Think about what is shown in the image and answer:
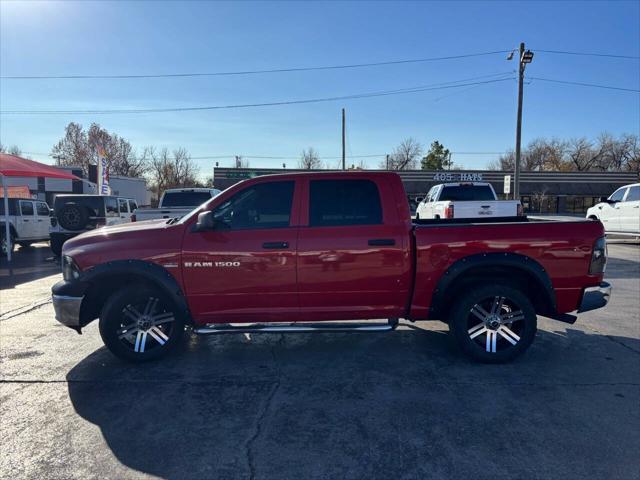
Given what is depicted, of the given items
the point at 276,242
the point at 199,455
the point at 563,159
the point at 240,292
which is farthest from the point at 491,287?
the point at 563,159

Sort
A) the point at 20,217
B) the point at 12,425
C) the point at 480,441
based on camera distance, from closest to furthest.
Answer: the point at 480,441 < the point at 12,425 < the point at 20,217

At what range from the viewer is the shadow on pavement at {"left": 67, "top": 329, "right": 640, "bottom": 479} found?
2.85 metres

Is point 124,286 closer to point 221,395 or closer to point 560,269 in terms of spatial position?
point 221,395

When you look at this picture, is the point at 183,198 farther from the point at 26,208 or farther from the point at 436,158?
the point at 436,158

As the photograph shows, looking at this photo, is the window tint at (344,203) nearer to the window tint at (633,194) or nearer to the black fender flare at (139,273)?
the black fender flare at (139,273)

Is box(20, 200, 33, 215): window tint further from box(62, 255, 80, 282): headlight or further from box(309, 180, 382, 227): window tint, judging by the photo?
box(309, 180, 382, 227): window tint

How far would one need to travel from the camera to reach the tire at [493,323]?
4.43m

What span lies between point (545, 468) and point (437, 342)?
8.05 ft

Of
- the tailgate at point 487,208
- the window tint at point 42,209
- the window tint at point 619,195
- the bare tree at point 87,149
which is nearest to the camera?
the tailgate at point 487,208

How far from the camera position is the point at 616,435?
10.4 feet

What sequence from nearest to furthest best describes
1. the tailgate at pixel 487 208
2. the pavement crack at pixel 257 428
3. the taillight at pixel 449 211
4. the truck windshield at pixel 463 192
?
the pavement crack at pixel 257 428
the tailgate at pixel 487 208
the taillight at pixel 449 211
the truck windshield at pixel 463 192

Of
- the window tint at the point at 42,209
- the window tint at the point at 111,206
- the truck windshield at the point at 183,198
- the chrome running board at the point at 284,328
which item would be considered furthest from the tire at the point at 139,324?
the window tint at the point at 42,209

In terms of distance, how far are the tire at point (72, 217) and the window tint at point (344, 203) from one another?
35.1 feet

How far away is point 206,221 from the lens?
4137mm
